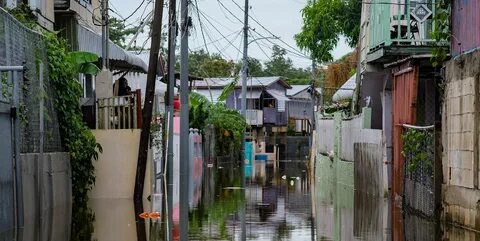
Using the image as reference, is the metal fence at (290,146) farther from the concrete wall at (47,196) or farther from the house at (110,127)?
the concrete wall at (47,196)

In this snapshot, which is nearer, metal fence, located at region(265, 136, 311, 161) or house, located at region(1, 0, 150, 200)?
house, located at region(1, 0, 150, 200)

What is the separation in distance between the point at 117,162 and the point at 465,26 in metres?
9.80

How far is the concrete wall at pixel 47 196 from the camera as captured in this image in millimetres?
15195

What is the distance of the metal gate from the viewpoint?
1491 centimetres

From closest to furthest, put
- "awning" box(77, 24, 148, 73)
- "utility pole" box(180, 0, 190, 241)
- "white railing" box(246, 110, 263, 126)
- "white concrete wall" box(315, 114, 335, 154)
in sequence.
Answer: "awning" box(77, 24, 148, 73) → "utility pole" box(180, 0, 190, 241) → "white concrete wall" box(315, 114, 335, 154) → "white railing" box(246, 110, 263, 126)

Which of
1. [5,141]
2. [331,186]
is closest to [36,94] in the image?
[5,141]

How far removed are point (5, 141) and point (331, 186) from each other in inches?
752

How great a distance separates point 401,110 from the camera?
23891mm

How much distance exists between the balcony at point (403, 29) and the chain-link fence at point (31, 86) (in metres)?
8.72

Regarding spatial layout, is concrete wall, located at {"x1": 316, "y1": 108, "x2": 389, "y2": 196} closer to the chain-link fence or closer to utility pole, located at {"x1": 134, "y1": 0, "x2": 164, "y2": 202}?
utility pole, located at {"x1": 134, "y1": 0, "x2": 164, "y2": 202}

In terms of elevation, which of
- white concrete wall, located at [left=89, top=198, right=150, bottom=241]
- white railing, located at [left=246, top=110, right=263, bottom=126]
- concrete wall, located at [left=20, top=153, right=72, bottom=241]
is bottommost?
white concrete wall, located at [left=89, top=198, right=150, bottom=241]

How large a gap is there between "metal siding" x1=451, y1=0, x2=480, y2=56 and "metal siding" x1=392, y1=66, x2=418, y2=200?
3.19 metres


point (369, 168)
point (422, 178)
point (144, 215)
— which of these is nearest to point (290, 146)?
point (369, 168)

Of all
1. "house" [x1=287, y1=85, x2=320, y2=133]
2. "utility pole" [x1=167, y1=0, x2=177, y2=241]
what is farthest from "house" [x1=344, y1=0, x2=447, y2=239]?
"house" [x1=287, y1=85, x2=320, y2=133]
